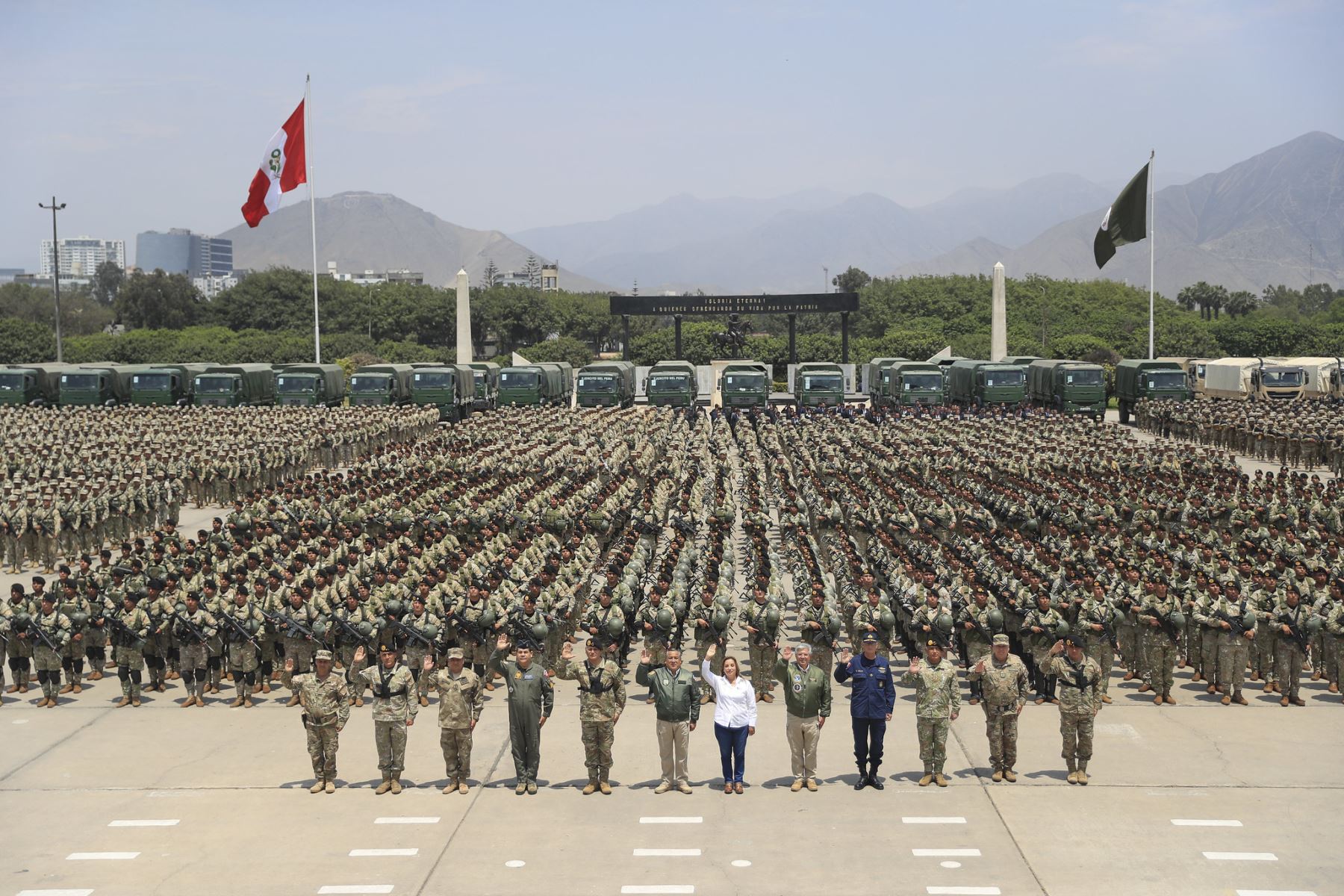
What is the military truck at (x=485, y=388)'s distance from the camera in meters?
50.0

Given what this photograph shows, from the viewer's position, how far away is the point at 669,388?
47.2 metres

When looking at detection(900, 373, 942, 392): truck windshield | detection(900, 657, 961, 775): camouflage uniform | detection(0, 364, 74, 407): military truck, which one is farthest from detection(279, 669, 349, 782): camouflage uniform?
detection(0, 364, 74, 407): military truck

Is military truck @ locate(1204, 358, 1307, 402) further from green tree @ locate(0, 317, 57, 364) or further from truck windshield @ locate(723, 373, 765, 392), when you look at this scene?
green tree @ locate(0, 317, 57, 364)

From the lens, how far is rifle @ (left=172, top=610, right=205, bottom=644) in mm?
12883

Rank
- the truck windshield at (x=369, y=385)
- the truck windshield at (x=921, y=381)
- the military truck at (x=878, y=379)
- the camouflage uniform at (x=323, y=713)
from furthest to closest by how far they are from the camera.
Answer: the military truck at (x=878, y=379), the truck windshield at (x=921, y=381), the truck windshield at (x=369, y=385), the camouflage uniform at (x=323, y=713)

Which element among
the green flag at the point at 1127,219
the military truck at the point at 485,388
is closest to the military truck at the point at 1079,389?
the green flag at the point at 1127,219

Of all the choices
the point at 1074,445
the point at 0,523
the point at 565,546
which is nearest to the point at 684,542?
the point at 565,546

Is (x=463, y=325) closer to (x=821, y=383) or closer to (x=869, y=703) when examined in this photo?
(x=821, y=383)

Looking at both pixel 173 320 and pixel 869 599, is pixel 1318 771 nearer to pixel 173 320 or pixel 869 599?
pixel 869 599

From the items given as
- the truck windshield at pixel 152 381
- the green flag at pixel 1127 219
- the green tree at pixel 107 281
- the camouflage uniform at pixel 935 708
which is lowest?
the camouflage uniform at pixel 935 708

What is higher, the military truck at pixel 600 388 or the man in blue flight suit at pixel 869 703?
the military truck at pixel 600 388

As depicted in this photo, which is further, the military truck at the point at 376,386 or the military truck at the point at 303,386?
the military truck at the point at 303,386

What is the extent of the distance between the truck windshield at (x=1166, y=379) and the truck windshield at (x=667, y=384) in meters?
15.2

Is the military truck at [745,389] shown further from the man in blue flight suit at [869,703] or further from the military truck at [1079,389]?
the man in blue flight suit at [869,703]
